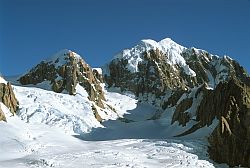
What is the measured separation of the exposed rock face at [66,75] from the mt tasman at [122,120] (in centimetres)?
31

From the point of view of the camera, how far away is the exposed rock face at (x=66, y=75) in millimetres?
111812

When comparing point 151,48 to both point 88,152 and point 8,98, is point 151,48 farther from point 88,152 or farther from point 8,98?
point 88,152

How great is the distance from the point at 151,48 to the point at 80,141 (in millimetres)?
107536

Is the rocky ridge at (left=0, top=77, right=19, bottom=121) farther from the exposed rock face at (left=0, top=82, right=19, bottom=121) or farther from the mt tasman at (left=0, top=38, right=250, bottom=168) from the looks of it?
the mt tasman at (left=0, top=38, right=250, bottom=168)

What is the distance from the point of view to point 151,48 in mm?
162750

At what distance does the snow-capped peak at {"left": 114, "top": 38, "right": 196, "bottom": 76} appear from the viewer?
15638cm

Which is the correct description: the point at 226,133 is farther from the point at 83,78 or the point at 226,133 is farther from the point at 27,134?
the point at 83,78

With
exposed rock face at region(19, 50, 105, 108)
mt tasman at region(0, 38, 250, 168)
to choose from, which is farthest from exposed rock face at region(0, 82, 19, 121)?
exposed rock face at region(19, 50, 105, 108)

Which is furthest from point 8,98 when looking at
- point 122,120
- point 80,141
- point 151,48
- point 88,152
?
point 151,48

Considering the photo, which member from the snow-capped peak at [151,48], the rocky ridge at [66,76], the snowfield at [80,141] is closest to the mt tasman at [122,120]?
the snowfield at [80,141]

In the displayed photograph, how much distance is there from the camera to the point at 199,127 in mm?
63188

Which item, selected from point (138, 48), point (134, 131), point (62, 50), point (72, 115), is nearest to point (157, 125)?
point (134, 131)

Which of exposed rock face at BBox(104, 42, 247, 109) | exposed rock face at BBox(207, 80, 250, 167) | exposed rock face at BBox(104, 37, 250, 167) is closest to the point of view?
exposed rock face at BBox(207, 80, 250, 167)

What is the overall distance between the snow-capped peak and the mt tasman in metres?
0.93
